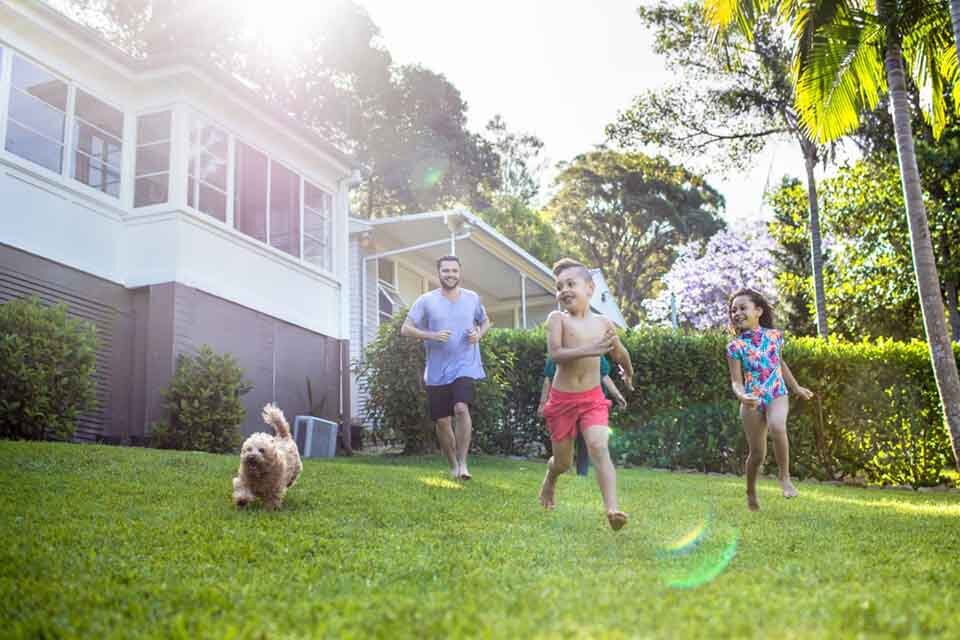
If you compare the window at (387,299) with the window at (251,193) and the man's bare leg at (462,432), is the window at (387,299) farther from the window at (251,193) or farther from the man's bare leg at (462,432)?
the man's bare leg at (462,432)

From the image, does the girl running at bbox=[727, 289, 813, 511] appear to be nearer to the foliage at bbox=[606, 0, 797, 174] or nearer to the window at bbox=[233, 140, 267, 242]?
the window at bbox=[233, 140, 267, 242]

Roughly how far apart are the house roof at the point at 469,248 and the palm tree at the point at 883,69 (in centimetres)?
750

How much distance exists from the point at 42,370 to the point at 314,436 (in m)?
4.89

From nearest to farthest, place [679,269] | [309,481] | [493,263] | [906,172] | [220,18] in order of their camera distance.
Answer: [309,481]
[906,172]
[493,263]
[220,18]
[679,269]

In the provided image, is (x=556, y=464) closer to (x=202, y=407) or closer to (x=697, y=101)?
(x=202, y=407)

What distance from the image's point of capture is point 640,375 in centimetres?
1366

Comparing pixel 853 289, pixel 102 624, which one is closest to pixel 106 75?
pixel 102 624

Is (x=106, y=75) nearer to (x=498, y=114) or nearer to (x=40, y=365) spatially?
(x=40, y=365)

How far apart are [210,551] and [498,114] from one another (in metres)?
44.0

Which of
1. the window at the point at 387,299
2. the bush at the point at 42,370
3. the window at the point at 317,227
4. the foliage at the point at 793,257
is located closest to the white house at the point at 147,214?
the window at the point at 317,227

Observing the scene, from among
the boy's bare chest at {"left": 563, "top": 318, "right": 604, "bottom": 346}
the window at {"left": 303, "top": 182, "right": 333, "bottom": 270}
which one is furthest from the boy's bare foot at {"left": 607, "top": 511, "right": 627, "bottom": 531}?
the window at {"left": 303, "top": 182, "right": 333, "bottom": 270}

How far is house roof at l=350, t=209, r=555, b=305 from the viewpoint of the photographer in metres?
18.9

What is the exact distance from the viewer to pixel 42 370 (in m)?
9.62

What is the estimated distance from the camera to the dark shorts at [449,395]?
27.5 ft
